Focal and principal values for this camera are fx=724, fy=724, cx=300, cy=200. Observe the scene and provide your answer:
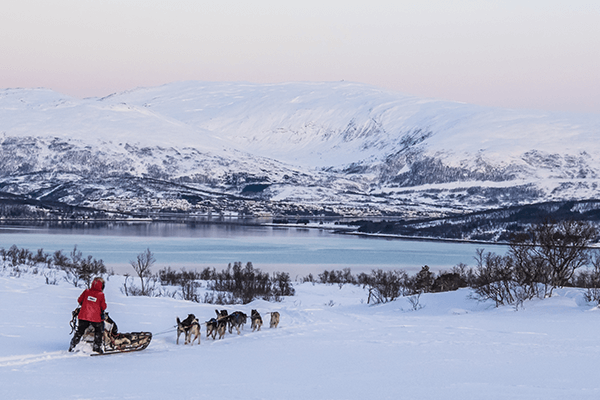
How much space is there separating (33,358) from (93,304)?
1.39 m

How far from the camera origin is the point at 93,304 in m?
13.5

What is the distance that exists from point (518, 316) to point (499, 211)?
168758mm

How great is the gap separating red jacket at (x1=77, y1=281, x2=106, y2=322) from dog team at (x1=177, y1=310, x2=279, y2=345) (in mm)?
2028

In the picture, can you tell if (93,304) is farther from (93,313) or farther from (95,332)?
(95,332)

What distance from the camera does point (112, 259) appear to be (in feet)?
Result: 233

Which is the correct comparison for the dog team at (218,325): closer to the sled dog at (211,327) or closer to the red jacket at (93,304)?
the sled dog at (211,327)

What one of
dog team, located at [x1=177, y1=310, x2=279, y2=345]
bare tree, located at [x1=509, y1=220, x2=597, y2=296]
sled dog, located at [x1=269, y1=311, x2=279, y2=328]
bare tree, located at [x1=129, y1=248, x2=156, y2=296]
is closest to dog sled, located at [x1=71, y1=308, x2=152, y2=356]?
dog team, located at [x1=177, y1=310, x2=279, y2=345]

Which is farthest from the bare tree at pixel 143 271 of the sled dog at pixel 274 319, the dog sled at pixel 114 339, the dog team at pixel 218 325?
the dog sled at pixel 114 339

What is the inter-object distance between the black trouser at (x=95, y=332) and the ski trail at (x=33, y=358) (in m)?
0.23

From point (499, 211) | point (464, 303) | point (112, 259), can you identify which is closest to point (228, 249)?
point (112, 259)

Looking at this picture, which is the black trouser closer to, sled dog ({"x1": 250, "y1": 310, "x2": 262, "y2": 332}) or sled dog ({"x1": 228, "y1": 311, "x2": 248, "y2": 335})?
sled dog ({"x1": 228, "y1": 311, "x2": 248, "y2": 335})

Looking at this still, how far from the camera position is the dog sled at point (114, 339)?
1384 centimetres

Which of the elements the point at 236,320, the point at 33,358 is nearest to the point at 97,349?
the point at 33,358

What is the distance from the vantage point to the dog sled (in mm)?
13836
